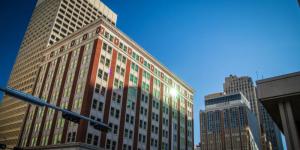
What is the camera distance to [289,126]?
2467 centimetres

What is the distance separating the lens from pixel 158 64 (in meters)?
74.4

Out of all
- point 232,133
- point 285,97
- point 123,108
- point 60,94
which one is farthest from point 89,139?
point 232,133

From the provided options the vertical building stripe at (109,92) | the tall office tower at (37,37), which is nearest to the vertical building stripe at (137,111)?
the vertical building stripe at (109,92)

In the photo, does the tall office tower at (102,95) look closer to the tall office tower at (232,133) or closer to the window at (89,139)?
the window at (89,139)

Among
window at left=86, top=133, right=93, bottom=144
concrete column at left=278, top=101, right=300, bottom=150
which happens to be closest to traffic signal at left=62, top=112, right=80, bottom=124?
window at left=86, top=133, right=93, bottom=144

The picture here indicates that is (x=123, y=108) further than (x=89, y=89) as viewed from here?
Yes

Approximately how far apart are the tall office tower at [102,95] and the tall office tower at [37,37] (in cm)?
3674

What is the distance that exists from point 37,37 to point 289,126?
11145cm

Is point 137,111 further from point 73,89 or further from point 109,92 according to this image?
point 73,89

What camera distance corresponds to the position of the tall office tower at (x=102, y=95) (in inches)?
1933

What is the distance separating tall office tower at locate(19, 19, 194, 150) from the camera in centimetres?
4909

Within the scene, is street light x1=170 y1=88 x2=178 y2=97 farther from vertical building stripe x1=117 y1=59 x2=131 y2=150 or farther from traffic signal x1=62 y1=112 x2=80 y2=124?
traffic signal x1=62 y1=112 x2=80 y2=124

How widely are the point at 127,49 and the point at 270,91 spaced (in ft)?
141

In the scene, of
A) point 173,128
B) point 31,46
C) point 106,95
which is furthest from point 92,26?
point 31,46
